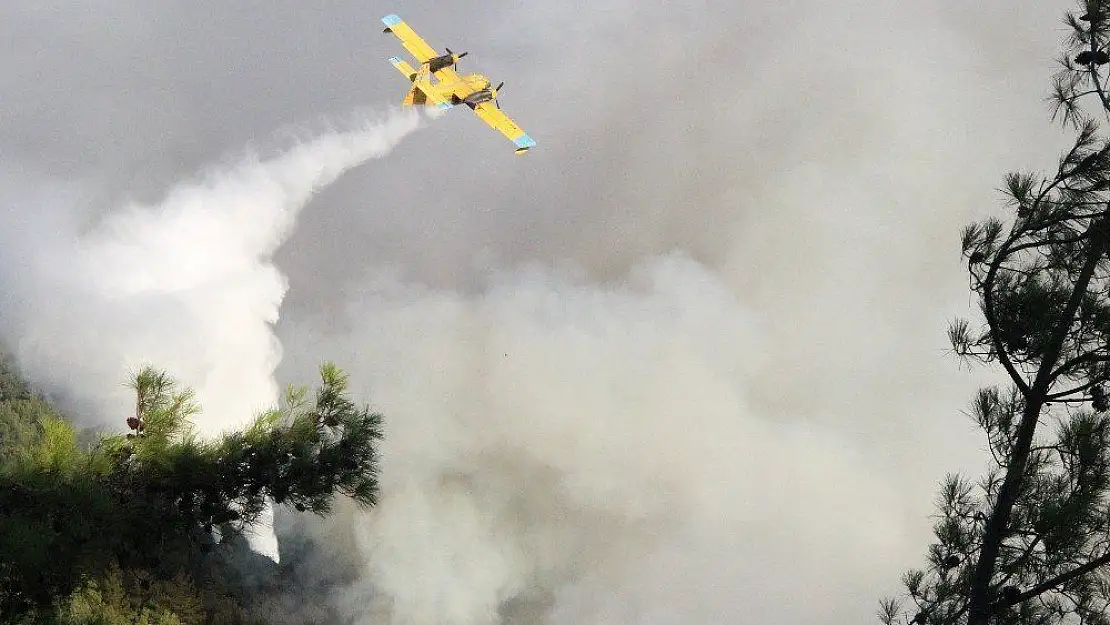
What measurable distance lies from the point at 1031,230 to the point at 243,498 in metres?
8.90

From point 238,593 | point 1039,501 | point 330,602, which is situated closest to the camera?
point 1039,501

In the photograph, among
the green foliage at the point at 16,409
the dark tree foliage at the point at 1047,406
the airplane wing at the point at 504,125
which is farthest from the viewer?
the green foliage at the point at 16,409

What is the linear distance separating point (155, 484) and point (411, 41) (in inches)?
1381

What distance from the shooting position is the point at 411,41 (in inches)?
1896

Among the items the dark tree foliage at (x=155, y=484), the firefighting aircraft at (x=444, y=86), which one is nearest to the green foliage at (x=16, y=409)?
the firefighting aircraft at (x=444, y=86)

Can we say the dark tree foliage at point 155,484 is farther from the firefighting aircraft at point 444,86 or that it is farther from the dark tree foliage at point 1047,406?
the firefighting aircraft at point 444,86

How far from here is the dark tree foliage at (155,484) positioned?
1380 centimetres

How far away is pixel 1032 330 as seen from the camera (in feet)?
46.9

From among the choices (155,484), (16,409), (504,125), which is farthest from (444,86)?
(155,484)

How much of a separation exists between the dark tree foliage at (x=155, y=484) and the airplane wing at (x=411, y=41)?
32.4 metres

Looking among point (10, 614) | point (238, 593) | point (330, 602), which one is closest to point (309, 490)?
point (10, 614)

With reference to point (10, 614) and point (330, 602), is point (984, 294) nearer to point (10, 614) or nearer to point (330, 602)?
point (10, 614)

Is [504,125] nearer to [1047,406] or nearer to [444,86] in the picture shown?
[444,86]

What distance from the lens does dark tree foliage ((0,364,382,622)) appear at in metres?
13.8
